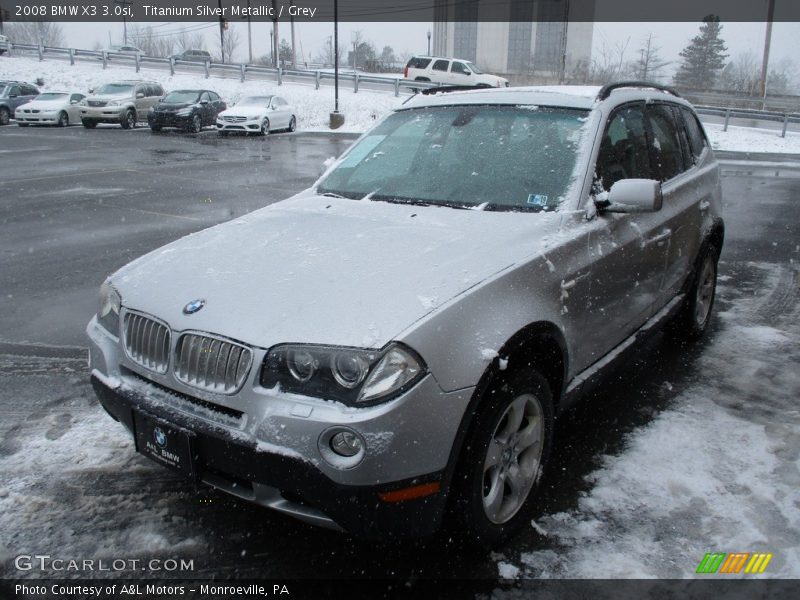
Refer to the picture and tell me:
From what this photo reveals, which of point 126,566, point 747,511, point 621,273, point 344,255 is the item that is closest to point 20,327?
point 126,566

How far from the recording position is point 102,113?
26.2m

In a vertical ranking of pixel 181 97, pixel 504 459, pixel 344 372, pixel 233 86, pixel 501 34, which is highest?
pixel 501 34

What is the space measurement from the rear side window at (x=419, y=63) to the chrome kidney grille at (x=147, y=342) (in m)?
35.1

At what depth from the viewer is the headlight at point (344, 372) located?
2232 millimetres

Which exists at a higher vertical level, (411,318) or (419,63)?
(419,63)

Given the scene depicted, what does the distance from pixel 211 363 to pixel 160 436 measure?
1.22ft

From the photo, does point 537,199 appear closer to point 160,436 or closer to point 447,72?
point 160,436

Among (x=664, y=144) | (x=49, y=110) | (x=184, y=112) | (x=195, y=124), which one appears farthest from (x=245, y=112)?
(x=664, y=144)

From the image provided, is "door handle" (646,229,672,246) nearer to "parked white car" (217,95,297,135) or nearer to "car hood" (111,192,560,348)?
"car hood" (111,192,560,348)

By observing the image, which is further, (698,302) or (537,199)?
(698,302)

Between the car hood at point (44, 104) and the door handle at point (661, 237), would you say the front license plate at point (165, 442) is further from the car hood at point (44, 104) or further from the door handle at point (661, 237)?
the car hood at point (44, 104)

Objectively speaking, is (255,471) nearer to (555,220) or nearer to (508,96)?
(555,220)

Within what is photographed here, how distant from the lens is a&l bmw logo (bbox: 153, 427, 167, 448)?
2.52 metres
